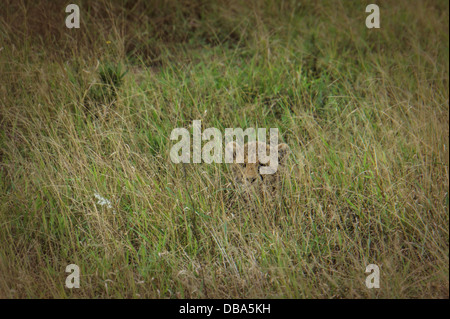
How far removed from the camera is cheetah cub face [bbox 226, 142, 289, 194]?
114 inches

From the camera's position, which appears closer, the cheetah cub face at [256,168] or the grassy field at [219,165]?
the grassy field at [219,165]

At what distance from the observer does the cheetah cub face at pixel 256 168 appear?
9.46 ft

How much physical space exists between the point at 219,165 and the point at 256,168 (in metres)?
0.26

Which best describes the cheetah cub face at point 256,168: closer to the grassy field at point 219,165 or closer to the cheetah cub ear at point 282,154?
the cheetah cub ear at point 282,154

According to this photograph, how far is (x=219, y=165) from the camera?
9.75 feet

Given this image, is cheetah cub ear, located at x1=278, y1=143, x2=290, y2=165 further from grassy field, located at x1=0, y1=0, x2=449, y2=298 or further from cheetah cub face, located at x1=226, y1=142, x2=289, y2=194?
grassy field, located at x1=0, y1=0, x2=449, y2=298

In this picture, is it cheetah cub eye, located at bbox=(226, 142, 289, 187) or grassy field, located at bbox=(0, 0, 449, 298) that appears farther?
cheetah cub eye, located at bbox=(226, 142, 289, 187)

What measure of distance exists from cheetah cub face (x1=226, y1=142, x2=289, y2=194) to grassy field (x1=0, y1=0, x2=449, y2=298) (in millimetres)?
101

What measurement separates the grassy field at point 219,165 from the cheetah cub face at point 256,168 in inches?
4.0

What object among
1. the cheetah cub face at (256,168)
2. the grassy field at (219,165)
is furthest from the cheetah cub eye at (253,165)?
the grassy field at (219,165)

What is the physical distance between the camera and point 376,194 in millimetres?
2742

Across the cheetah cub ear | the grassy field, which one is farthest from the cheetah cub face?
the grassy field

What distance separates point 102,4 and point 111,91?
1.42 metres
